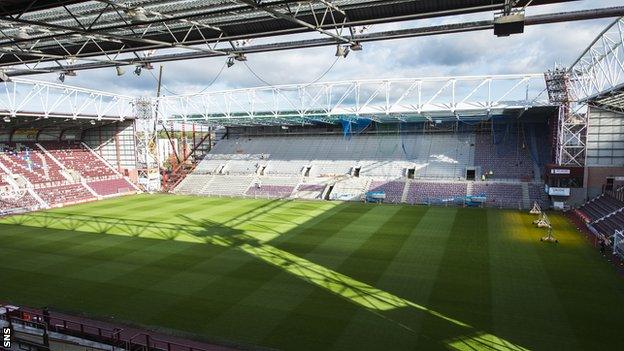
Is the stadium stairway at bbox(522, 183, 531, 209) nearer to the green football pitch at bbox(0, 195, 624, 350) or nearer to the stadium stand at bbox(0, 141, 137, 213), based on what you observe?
the green football pitch at bbox(0, 195, 624, 350)

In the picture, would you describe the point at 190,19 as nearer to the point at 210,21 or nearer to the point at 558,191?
the point at 210,21

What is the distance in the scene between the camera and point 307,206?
113 feet

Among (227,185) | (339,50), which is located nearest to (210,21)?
(339,50)

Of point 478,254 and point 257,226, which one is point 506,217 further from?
point 257,226

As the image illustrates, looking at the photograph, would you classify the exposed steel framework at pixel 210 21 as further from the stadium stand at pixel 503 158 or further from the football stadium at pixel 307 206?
the stadium stand at pixel 503 158

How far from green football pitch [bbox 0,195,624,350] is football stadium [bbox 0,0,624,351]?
10 cm

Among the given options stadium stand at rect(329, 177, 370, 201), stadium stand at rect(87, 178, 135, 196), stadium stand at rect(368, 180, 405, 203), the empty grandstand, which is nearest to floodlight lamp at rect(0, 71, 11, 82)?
the empty grandstand

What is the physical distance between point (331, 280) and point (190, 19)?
423 inches

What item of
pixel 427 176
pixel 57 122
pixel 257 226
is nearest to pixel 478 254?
pixel 257 226

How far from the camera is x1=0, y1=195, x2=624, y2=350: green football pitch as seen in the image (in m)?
12.1

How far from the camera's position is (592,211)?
27.5 meters

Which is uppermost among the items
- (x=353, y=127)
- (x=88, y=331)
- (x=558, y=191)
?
(x=353, y=127)

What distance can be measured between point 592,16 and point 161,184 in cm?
4526

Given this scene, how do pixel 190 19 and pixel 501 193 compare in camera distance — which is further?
pixel 501 193
